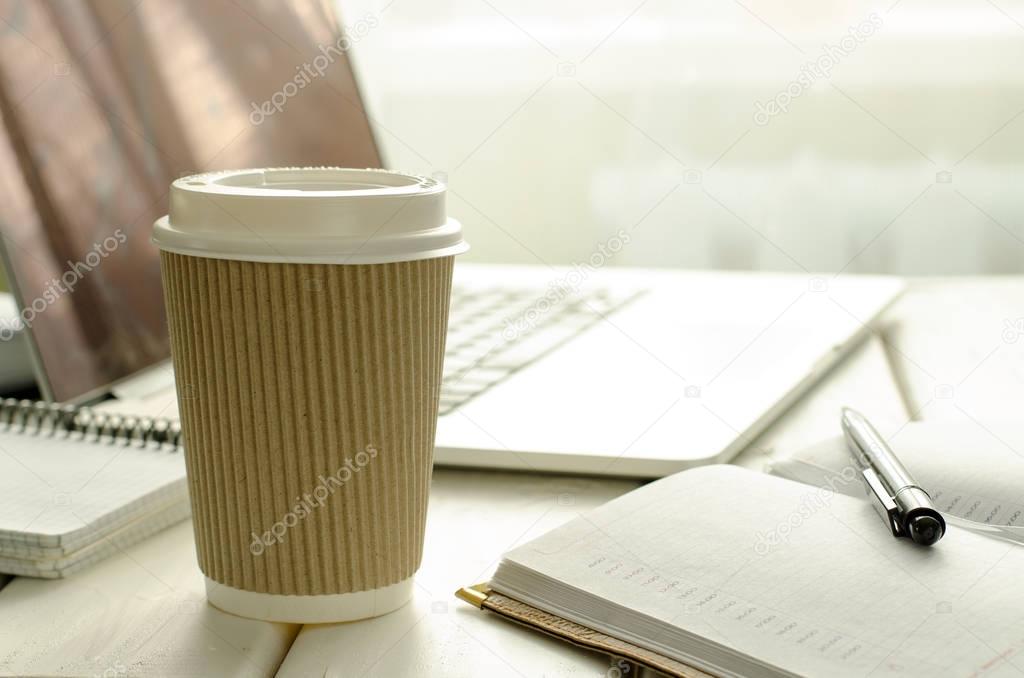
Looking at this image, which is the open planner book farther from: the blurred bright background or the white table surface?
the blurred bright background

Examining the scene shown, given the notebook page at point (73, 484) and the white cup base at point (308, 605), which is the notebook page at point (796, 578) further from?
the notebook page at point (73, 484)

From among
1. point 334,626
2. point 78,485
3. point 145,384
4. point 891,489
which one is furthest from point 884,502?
point 145,384

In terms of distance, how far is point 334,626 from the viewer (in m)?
0.54

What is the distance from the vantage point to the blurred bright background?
187cm

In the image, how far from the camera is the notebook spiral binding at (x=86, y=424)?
0.72 meters

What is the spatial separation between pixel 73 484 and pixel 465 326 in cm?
50

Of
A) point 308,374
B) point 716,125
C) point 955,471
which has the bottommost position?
point 716,125

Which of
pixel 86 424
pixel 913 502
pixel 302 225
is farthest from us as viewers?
pixel 86 424

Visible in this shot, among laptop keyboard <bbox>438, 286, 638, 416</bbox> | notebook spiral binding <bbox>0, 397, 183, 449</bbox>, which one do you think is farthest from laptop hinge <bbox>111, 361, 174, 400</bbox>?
laptop keyboard <bbox>438, 286, 638, 416</bbox>

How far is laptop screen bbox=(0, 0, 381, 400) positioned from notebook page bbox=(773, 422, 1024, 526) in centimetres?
56

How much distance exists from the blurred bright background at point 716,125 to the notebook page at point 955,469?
4.24 feet

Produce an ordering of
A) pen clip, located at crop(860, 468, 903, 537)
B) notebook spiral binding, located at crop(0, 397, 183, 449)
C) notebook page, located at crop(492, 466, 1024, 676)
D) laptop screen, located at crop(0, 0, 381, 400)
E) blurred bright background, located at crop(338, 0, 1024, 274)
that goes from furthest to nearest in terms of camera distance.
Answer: blurred bright background, located at crop(338, 0, 1024, 274)
laptop screen, located at crop(0, 0, 381, 400)
notebook spiral binding, located at crop(0, 397, 183, 449)
pen clip, located at crop(860, 468, 903, 537)
notebook page, located at crop(492, 466, 1024, 676)

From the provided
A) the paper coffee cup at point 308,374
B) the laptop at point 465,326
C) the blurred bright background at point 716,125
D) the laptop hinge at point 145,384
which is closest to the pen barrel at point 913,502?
the laptop at point 465,326

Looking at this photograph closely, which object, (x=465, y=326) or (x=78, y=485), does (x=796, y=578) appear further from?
(x=465, y=326)
